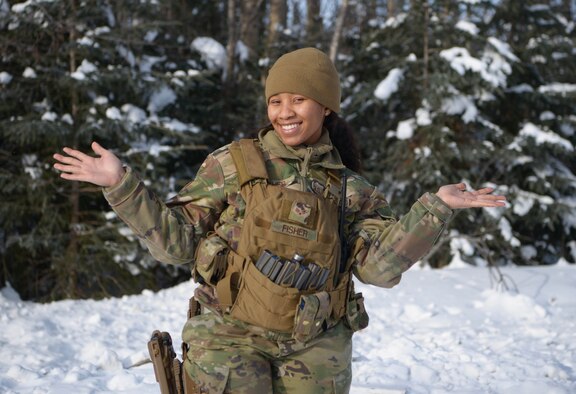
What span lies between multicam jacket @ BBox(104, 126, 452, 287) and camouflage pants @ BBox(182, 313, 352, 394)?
290 mm

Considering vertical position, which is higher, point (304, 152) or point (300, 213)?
point (304, 152)

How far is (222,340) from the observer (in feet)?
7.26

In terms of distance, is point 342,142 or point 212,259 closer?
point 212,259

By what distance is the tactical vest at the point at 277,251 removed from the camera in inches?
85.2

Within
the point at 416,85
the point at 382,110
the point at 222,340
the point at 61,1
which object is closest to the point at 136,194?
the point at 222,340

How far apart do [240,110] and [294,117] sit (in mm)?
9199

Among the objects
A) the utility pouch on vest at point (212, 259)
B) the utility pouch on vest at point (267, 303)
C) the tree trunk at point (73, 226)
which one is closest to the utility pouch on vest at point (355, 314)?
the utility pouch on vest at point (267, 303)

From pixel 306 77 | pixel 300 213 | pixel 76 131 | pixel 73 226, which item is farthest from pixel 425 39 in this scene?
pixel 300 213

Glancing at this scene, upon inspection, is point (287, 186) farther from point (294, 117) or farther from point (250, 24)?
point (250, 24)

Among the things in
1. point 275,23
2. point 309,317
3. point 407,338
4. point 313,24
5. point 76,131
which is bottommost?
point 407,338

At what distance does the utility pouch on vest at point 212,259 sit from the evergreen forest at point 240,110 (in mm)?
6075

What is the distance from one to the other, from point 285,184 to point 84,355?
342 cm

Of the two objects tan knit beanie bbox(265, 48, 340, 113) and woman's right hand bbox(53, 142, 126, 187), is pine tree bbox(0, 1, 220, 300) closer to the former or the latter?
tan knit beanie bbox(265, 48, 340, 113)

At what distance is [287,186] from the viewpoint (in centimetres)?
235
